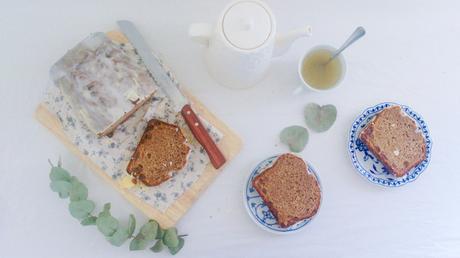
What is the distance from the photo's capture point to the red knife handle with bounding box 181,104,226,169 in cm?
82

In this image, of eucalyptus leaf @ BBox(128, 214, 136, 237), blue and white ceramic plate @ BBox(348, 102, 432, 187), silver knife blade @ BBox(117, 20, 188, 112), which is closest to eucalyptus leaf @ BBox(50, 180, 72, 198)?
eucalyptus leaf @ BBox(128, 214, 136, 237)

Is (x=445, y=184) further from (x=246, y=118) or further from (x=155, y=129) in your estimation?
(x=155, y=129)

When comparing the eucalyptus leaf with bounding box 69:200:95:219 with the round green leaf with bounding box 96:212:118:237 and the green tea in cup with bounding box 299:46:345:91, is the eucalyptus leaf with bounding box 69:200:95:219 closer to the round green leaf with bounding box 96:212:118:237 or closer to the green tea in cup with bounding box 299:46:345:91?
the round green leaf with bounding box 96:212:118:237

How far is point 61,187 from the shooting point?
775 mm

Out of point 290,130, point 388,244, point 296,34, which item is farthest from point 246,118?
point 388,244

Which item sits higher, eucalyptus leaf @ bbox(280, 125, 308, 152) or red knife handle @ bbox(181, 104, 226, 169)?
red knife handle @ bbox(181, 104, 226, 169)

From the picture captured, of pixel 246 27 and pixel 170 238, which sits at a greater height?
pixel 246 27

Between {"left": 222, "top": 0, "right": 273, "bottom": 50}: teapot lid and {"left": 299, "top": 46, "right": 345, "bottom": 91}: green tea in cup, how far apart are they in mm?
166

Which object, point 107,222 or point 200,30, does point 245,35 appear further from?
point 107,222

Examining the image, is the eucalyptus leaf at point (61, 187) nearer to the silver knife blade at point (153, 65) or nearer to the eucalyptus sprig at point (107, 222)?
the eucalyptus sprig at point (107, 222)

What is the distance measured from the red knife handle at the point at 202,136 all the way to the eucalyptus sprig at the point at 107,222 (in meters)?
0.13

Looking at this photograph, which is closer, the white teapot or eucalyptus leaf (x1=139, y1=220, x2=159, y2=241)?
the white teapot

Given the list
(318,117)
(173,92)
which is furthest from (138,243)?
(318,117)

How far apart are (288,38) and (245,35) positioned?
0.07m
